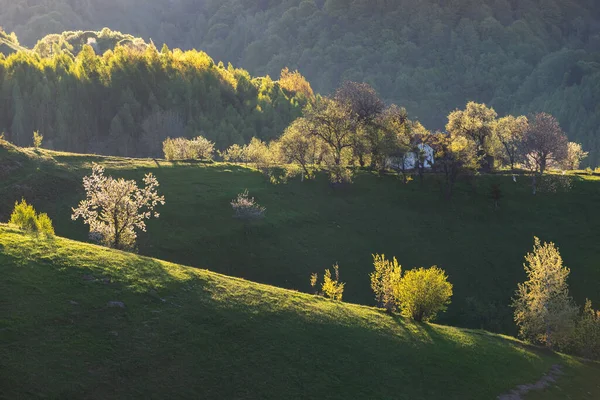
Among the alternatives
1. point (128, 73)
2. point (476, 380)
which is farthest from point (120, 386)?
point (128, 73)

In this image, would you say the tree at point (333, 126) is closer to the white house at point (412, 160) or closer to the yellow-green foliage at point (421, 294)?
the white house at point (412, 160)

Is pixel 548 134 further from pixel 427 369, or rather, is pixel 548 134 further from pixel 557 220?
pixel 427 369

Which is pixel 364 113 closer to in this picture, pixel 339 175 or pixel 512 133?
pixel 339 175

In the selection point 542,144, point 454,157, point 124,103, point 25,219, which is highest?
point 124,103

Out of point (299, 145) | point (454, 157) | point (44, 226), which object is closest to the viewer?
point (44, 226)

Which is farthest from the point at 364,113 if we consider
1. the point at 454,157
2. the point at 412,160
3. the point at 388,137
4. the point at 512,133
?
the point at 512,133

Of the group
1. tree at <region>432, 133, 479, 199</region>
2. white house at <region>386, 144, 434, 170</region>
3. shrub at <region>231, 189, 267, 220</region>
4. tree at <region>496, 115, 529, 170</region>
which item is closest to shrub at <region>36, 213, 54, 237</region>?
shrub at <region>231, 189, 267, 220</region>

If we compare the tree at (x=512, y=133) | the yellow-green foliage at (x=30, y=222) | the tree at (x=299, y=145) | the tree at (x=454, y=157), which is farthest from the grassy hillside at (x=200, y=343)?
the tree at (x=512, y=133)

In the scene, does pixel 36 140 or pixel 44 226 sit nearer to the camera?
pixel 44 226
